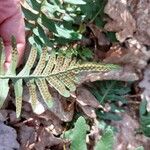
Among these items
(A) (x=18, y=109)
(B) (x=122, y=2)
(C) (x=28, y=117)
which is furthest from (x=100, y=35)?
(A) (x=18, y=109)

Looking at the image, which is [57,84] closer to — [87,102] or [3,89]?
[3,89]

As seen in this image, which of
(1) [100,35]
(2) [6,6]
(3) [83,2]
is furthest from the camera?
(1) [100,35]

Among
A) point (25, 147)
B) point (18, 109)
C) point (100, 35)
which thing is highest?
point (18, 109)

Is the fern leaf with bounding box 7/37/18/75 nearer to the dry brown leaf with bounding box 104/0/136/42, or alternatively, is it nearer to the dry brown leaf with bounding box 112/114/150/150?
the dry brown leaf with bounding box 104/0/136/42

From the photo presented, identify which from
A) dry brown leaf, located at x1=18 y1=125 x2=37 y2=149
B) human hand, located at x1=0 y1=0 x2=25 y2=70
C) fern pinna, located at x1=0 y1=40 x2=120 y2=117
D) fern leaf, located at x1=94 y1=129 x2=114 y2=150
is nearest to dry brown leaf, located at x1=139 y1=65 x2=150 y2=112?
dry brown leaf, located at x1=18 y1=125 x2=37 y2=149

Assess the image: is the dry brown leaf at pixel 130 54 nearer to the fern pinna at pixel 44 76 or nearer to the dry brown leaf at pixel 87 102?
the dry brown leaf at pixel 87 102

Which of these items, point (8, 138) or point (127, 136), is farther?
point (127, 136)

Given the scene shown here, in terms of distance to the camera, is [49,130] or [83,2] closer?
[83,2]

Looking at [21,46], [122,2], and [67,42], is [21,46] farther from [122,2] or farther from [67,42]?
[122,2]

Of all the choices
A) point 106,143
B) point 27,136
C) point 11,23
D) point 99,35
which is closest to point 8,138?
point 27,136
